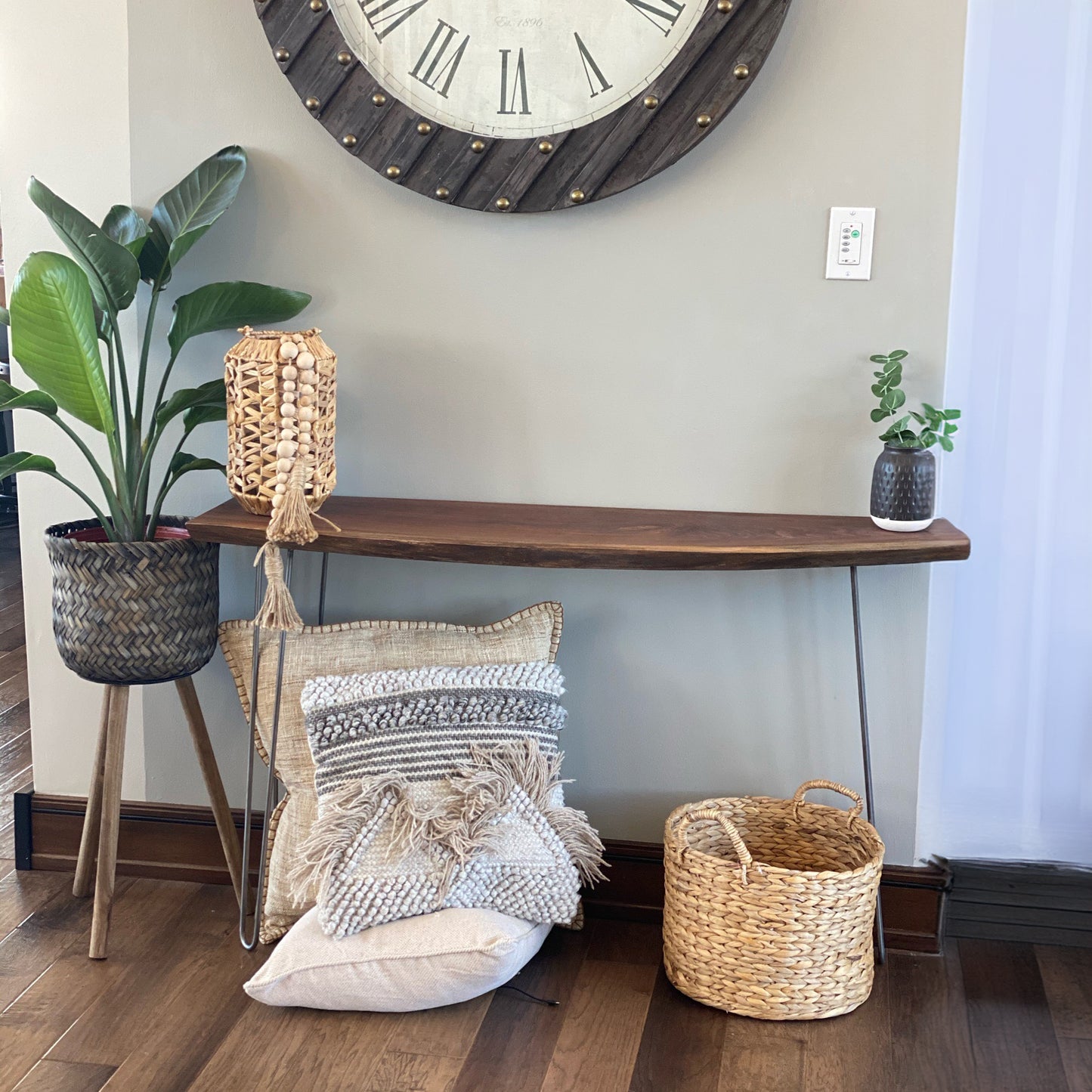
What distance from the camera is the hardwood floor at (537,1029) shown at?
1.75 metres

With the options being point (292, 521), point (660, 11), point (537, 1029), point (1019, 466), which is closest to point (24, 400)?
point (292, 521)

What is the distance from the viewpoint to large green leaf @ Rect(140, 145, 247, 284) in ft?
6.45

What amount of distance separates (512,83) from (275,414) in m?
0.67

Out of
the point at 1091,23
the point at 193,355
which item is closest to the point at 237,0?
the point at 193,355

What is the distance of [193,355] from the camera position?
7.13 ft

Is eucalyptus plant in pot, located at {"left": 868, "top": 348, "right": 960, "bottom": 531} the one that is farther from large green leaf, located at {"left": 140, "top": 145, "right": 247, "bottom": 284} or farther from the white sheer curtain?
large green leaf, located at {"left": 140, "top": 145, "right": 247, "bottom": 284}

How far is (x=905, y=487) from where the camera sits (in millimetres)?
1880

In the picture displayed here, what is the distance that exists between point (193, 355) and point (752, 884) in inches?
52.9

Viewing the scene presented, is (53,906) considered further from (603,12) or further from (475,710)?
(603,12)

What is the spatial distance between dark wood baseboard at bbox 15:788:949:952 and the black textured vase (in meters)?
0.76

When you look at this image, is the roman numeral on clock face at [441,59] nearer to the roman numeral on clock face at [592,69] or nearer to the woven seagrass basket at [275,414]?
the roman numeral on clock face at [592,69]

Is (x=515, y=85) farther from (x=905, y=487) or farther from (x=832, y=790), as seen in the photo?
(x=832, y=790)

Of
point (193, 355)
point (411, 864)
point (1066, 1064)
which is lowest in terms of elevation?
point (1066, 1064)

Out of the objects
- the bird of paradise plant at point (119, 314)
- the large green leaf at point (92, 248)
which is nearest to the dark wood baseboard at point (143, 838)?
the bird of paradise plant at point (119, 314)
